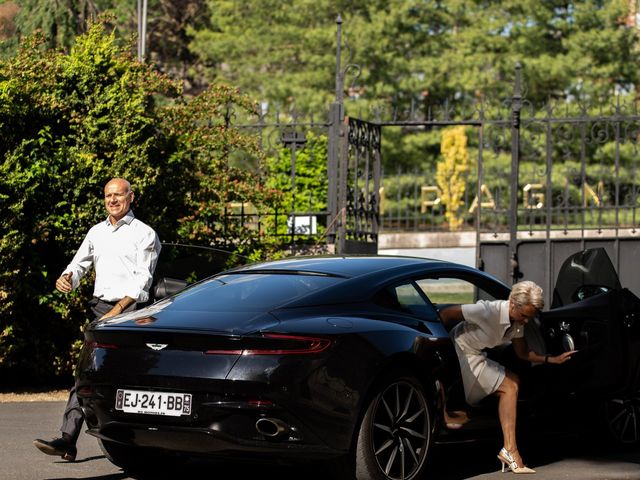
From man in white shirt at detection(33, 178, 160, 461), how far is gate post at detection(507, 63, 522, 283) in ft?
Answer: 29.0

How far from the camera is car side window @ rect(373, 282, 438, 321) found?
747 centimetres

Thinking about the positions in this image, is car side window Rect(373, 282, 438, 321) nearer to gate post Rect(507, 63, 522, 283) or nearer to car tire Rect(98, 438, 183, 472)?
car tire Rect(98, 438, 183, 472)

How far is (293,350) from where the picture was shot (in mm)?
6648

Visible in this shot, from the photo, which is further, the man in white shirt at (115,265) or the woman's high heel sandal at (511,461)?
the man in white shirt at (115,265)

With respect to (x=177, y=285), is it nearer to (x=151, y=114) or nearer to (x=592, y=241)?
(x=151, y=114)

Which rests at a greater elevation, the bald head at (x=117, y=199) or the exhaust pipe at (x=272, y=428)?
the bald head at (x=117, y=199)

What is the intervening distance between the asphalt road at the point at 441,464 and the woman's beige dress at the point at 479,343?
42cm

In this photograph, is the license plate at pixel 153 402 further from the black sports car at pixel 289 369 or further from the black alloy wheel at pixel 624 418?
the black alloy wheel at pixel 624 418

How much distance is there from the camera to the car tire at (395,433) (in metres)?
6.89

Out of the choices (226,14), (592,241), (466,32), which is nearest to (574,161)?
(466,32)

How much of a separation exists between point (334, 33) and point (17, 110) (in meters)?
26.2

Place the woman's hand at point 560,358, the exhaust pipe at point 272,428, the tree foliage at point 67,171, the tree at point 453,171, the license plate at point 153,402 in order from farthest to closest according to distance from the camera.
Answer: the tree at point 453,171 < the tree foliage at point 67,171 < the woman's hand at point 560,358 < the license plate at point 153,402 < the exhaust pipe at point 272,428

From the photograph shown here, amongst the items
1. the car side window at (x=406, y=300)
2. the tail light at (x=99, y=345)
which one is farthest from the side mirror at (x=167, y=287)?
the car side window at (x=406, y=300)

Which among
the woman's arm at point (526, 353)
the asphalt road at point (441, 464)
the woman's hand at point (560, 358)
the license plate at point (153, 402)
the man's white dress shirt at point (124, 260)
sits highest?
the man's white dress shirt at point (124, 260)
